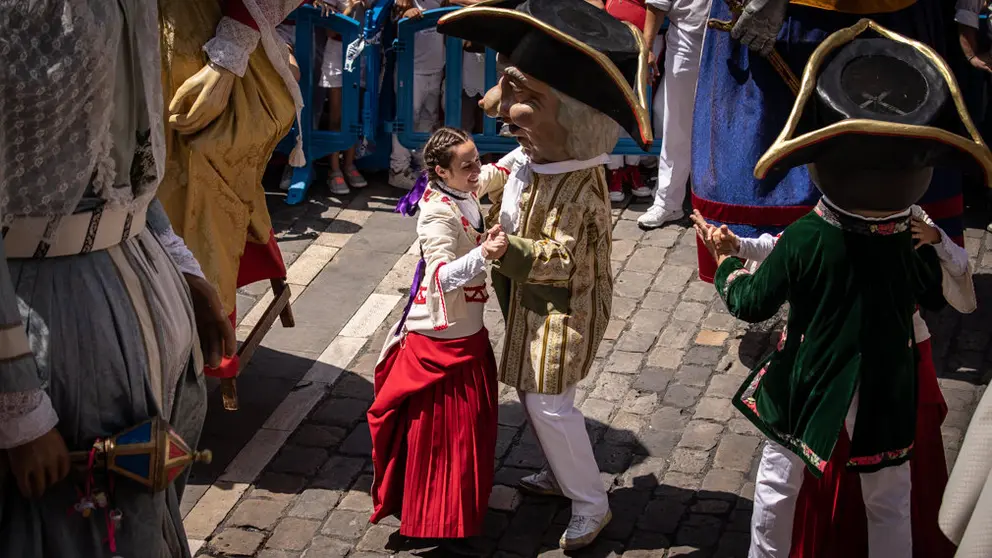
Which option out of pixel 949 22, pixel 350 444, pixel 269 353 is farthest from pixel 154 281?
pixel 949 22

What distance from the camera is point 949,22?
19.5 feet

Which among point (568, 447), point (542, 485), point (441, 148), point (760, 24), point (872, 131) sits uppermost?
point (872, 131)

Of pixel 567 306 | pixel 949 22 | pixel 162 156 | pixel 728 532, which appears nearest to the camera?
pixel 162 156

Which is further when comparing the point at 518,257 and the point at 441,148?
the point at 441,148

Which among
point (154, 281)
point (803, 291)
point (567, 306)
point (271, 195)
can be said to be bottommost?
point (271, 195)

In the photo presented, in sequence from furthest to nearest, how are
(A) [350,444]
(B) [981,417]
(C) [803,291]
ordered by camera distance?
1. (A) [350,444]
2. (C) [803,291]
3. (B) [981,417]

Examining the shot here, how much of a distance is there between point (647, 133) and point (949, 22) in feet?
7.87

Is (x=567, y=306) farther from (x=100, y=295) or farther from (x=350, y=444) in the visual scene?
(x=100, y=295)

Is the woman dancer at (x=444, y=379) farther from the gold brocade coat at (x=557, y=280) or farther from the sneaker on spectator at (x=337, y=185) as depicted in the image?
the sneaker on spectator at (x=337, y=185)

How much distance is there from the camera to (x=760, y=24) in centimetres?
542

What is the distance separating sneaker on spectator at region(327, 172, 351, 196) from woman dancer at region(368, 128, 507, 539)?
3.37 meters

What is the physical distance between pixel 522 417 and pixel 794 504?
1.65m

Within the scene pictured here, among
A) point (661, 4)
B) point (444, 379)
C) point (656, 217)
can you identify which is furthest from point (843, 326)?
point (661, 4)

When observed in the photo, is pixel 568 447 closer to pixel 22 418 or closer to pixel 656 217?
pixel 22 418
